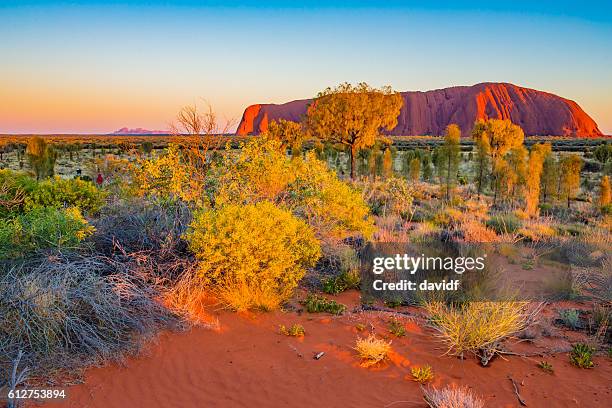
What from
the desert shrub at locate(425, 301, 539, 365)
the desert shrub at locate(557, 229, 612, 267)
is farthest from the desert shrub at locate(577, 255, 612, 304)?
the desert shrub at locate(425, 301, 539, 365)

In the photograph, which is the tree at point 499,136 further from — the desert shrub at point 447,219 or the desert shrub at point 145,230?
the desert shrub at point 145,230

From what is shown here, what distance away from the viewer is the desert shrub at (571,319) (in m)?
6.02

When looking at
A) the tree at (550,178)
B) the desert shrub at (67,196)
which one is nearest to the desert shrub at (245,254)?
the desert shrub at (67,196)

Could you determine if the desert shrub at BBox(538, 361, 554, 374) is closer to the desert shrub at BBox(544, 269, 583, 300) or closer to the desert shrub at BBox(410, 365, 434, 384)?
the desert shrub at BBox(410, 365, 434, 384)

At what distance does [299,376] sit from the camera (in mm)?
4742

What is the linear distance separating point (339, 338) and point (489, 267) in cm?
334

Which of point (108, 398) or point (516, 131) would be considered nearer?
point (108, 398)

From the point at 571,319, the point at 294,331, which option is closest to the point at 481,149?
the point at 571,319

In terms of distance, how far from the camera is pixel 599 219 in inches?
576

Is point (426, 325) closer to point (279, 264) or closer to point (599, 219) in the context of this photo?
point (279, 264)

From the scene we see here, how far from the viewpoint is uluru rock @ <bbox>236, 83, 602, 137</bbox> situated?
458 feet

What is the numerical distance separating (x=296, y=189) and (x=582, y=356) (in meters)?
5.35

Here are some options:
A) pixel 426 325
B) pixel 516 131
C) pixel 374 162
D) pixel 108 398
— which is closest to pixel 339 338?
pixel 426 325

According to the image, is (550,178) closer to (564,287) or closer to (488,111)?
(564,287)
